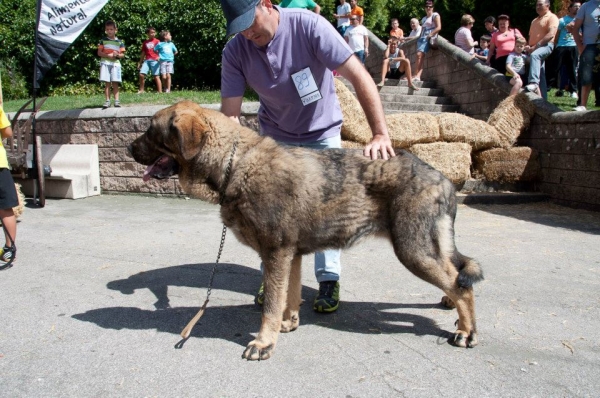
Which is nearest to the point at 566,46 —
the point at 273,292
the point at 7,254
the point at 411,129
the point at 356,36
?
the point at 356,36

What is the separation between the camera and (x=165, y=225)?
7418mm

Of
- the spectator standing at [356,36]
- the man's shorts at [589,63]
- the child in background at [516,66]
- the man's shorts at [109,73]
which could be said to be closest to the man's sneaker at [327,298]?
the man's shorts at [589,63]

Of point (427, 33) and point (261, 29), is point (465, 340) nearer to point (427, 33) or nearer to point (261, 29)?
point (261, 29)

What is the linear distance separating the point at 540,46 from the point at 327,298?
9.46 meters

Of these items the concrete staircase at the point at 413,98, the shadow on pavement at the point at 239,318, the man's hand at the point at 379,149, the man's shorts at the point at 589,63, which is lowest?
the shadow on pavement at the point at 239,318

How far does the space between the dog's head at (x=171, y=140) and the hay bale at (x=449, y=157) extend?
6.39 m

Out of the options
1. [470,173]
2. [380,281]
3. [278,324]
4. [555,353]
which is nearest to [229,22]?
[278,324]

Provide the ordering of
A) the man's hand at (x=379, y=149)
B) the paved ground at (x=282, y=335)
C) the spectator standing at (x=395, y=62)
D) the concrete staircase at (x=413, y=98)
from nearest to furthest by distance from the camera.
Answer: the paved ground at (x=282, y=335) < the man's hand at (x=379, y=149) < the concrete staircase at (x=413, y=98) < the spectator standing at (x=395, y=62)

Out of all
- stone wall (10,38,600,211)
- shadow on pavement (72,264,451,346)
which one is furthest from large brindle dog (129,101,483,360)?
stone wall (10,38,600,211)

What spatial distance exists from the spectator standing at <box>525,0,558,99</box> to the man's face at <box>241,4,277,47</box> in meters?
8.60

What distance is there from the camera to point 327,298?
14.0ft

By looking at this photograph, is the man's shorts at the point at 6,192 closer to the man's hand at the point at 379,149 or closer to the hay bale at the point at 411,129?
the man's hand at the point at 379,149

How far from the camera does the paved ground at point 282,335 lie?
3.08 m

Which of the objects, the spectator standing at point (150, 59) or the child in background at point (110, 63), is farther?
the spectator standing at point (150, 59)
